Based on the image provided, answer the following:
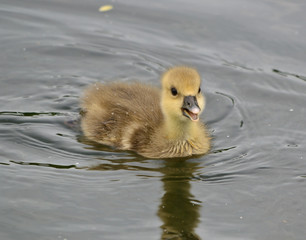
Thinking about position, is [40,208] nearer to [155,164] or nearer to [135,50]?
[155,164]

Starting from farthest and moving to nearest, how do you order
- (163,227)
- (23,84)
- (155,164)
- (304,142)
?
(23,84) < (304,142) < (155,164) < (163,227)

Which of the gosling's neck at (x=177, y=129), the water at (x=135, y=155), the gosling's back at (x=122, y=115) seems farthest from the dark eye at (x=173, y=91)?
the water at (x=135, y=155)

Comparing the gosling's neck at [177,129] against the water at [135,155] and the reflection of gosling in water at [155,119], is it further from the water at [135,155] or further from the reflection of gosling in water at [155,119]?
the water at [135,155]

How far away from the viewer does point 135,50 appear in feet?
28.6

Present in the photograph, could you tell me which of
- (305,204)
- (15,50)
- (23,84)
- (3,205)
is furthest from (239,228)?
(15,50)

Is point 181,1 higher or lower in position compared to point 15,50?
higher

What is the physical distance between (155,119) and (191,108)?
2.16 ft

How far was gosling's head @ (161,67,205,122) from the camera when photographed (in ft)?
19.8

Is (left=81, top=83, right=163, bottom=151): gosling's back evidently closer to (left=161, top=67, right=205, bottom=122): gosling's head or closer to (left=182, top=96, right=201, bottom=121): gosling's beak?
(left=161, top=67, right=205, bottom=122): gosling's head

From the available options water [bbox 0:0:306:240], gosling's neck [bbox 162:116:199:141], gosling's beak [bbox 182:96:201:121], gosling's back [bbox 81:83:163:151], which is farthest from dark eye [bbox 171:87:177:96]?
water [bbox 0:0:306:240]

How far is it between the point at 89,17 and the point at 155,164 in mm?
Answer: 3873

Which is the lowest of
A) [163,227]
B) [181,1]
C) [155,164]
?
A: [163,227]

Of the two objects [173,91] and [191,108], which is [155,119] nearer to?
[173,91]

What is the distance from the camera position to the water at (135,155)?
513 cm
